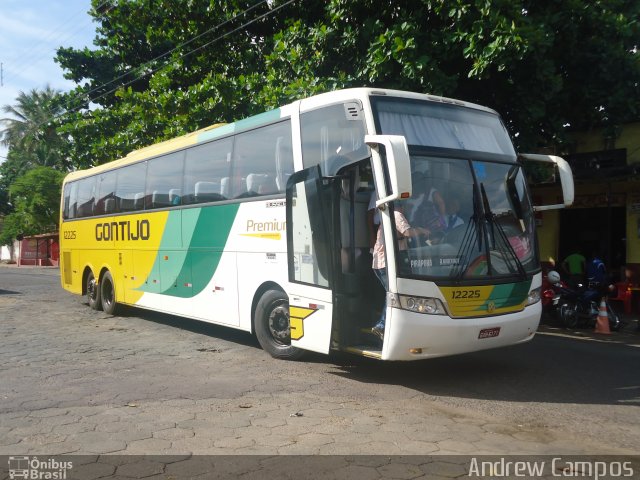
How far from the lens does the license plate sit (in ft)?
22.2

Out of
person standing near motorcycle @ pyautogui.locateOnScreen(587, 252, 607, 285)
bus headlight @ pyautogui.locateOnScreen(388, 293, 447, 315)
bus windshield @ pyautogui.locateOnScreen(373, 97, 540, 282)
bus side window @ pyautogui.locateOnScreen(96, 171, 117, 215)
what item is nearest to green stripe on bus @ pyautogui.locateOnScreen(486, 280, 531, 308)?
bus windshield @ pyautogui.locateOnScreen(373, 97, 540, 282)

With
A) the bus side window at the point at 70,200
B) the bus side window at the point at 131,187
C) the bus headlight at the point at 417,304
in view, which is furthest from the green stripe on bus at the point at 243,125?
the bus side window at the point at 70,200

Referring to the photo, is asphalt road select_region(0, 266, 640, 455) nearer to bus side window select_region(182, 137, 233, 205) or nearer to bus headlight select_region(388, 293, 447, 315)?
bus headlight select_region(388, 293, 447, 315)

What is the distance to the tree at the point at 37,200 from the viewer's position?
39.7 metres

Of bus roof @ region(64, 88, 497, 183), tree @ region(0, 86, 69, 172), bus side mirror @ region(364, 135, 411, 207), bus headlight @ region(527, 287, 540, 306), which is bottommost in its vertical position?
bus headlight @ region(527, 287, 540, 306)

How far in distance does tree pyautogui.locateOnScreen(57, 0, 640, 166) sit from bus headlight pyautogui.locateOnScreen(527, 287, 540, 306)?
4.43 m

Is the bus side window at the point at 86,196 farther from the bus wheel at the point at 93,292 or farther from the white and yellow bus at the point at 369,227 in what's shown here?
the white and yellow bus at the point at 369,227

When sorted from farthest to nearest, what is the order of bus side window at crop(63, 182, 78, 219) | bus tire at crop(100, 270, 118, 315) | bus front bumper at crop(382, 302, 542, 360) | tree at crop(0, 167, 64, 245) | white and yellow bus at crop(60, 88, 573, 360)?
tree at crop(0, 167, 64, 245) < bus side window at crop(63, 182, 78, 219) < bus tire at crop(100, 270, 118, 315) < white and yellow bus at crop(60, 88, 573, 360) < bus front bumper at crop(382, 302, 542, 360)

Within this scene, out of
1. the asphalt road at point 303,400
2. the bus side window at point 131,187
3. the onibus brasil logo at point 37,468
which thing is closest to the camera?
the onibus brasil logo at point 37,468

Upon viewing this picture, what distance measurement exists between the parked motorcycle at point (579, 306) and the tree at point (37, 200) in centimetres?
3500

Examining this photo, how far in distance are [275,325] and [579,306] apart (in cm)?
687

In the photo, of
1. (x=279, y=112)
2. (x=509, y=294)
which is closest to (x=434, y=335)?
(x=509, y=294)

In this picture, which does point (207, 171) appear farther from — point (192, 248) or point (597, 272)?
point (597, 272)

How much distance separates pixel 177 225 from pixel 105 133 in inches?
370
